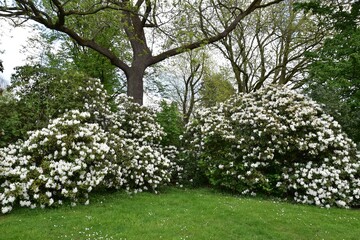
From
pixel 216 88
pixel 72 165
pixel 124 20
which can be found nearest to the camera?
pixel 72 165

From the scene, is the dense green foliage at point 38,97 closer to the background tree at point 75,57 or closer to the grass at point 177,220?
the grass at point 177,220

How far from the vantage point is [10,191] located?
684 centimetres

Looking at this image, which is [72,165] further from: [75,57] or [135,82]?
[75,57]

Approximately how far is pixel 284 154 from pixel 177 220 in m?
4.67

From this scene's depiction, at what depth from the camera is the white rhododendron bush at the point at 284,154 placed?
9.04 m

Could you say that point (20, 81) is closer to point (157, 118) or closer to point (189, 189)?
point (157, 118)

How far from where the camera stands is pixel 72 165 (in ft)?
24.3

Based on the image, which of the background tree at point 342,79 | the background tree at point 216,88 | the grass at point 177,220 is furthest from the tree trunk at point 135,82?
the background tree at point 216,88

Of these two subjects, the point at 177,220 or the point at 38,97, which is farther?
the point at 38,97

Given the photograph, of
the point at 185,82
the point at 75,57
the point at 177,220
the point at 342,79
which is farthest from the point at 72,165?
the point at 185,82

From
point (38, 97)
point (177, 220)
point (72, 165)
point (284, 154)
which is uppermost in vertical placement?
point (38, 97)

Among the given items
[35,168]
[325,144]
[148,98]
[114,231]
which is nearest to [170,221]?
[114,231]

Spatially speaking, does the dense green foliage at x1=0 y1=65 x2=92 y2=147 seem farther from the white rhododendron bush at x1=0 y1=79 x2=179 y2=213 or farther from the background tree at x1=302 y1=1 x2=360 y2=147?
the background tree at x1=302 y1=1 x2=360 y2=147

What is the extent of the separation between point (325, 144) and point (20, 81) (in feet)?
30.2
